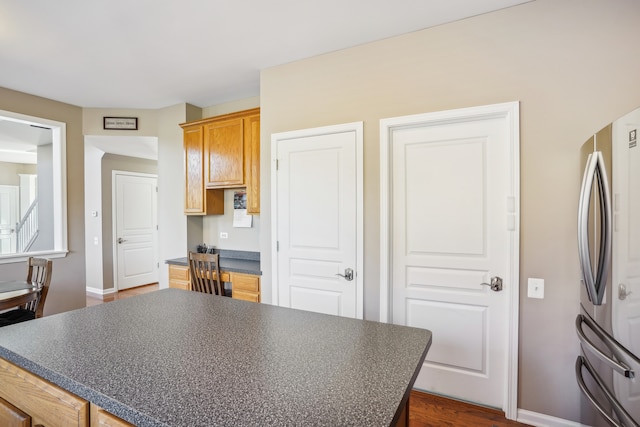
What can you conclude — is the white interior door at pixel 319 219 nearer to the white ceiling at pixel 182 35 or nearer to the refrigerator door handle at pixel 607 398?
the white ceiling at pixel 182 35

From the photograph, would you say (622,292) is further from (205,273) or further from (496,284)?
(205,273)

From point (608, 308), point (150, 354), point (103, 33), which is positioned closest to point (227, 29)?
point (103, 33)

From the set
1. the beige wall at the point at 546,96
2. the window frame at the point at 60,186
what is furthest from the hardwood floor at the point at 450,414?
the window frame at the point at 60,186

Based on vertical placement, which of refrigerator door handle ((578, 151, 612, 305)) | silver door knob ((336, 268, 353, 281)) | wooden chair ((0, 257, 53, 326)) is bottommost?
wooden chair ((0, 257, 53, 326))

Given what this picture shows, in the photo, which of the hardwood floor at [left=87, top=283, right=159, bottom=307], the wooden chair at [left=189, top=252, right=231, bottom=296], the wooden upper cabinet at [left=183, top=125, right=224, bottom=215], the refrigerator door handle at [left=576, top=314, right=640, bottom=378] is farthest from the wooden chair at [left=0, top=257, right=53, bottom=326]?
the refrigerator door handle at [left=576, top=314, right=640, bottom=378]

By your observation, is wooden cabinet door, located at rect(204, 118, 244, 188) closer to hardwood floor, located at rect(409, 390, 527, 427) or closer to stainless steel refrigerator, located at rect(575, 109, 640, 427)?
hardwood floor, located at rect(409, 390, 527, 427)

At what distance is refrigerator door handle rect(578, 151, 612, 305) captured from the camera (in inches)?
52.4

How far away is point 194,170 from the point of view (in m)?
3.64

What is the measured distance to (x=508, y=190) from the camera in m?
2.05

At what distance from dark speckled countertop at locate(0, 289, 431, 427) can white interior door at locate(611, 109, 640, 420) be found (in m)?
0.68

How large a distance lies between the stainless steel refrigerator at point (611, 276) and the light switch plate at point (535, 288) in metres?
0.32

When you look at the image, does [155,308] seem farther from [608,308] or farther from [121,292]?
[121,292]

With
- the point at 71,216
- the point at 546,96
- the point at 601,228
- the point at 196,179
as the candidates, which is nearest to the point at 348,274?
the point at 601,228

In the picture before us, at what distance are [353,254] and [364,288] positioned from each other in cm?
28
